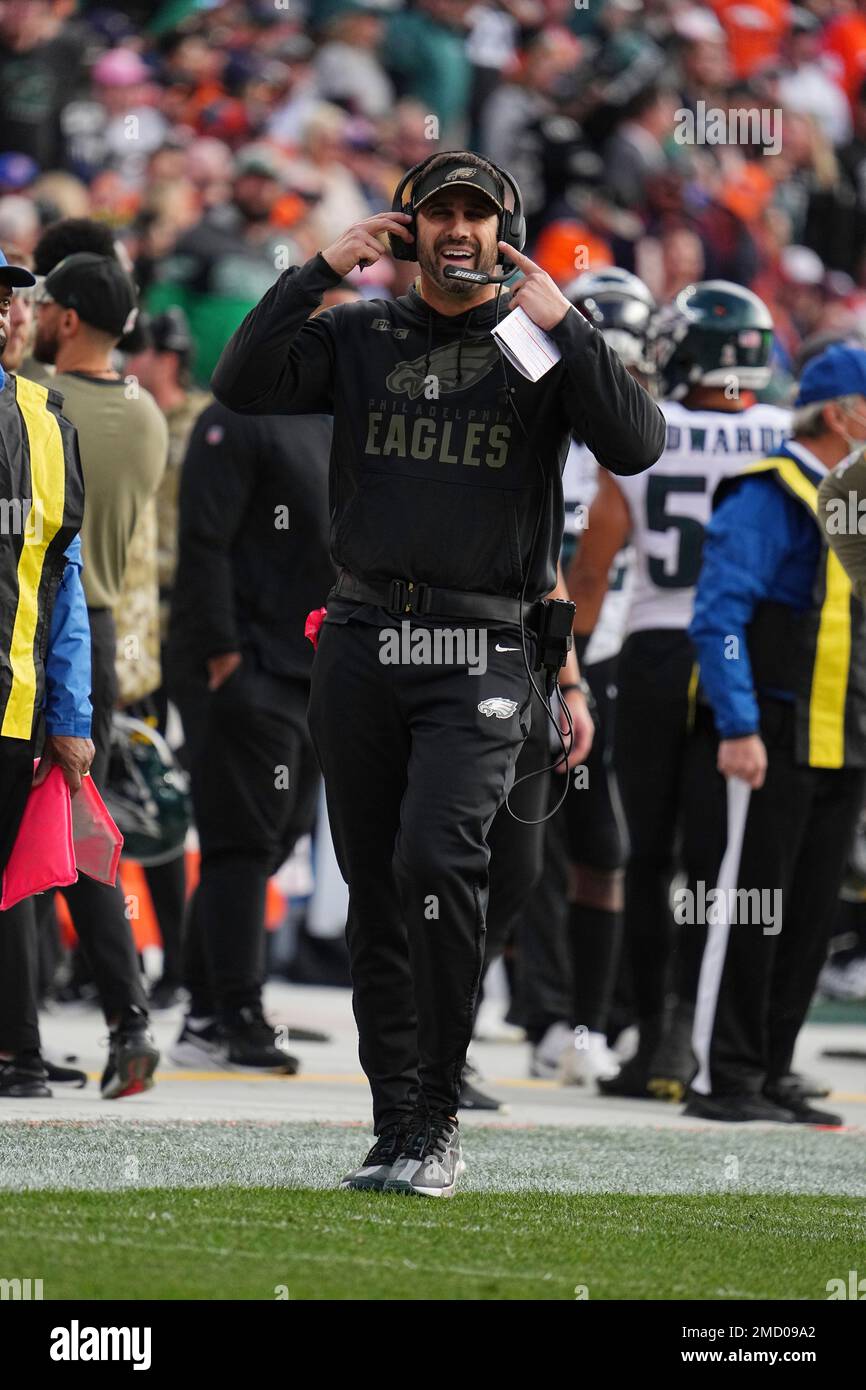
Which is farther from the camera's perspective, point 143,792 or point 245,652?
point 143,792

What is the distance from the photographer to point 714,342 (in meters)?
7.83

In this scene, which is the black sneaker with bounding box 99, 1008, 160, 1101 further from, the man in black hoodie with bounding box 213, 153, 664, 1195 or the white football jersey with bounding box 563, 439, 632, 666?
the white football jersey with bounding box 563, 439, 632, 666

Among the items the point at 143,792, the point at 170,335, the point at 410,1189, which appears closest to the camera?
the point at 410,1189

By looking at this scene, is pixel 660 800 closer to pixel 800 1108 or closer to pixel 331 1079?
pixel 800 1108

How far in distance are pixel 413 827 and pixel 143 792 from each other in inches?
138

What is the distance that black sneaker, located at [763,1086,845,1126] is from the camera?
23.8ft

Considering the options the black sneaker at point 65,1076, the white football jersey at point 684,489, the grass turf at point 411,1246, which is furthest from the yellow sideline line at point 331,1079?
the grass turf at point 411,1246

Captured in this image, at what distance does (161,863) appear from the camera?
902 centimetres

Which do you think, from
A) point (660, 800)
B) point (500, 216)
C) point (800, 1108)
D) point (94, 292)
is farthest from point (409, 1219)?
point (94, 292)

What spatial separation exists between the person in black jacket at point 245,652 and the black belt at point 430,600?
2.40 m

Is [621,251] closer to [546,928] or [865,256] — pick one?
[865,256]

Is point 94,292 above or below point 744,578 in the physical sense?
above
